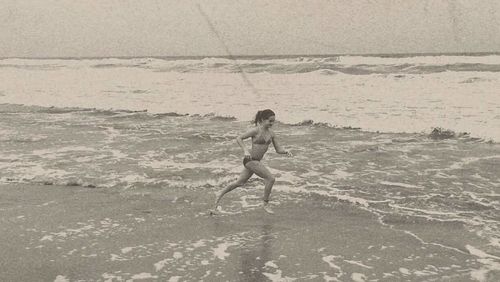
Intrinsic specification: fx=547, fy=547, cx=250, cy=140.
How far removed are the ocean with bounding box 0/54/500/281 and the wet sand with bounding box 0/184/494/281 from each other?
0.16m

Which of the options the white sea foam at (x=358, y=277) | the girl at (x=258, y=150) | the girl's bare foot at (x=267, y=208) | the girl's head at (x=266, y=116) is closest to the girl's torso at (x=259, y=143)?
the girl at (x=258, y=150)

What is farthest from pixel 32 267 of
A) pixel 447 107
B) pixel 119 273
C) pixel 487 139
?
pixel 447 107

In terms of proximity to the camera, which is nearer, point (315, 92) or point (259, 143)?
point (259, 143)

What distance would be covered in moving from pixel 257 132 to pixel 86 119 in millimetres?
14112

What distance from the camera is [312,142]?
1401cm

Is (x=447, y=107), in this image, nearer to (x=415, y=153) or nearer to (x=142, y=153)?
(x=415, y=153)

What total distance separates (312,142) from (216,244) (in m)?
8.36

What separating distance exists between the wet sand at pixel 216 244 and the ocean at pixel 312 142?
161 mm

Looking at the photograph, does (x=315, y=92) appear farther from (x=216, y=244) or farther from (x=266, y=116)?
(x=216, y=244)

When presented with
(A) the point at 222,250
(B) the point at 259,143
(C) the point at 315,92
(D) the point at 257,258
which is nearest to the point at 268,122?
(B) the point at 259,143

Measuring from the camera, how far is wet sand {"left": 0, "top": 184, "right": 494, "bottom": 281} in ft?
16.6

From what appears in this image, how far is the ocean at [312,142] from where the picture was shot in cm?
787

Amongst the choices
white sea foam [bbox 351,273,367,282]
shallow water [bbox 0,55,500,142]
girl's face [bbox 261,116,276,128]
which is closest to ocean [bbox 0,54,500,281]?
shallow water [bbox 0,55,500,142]

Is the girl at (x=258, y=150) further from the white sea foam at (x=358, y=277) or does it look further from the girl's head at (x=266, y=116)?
the white sea foam at (x=358, y=277)
